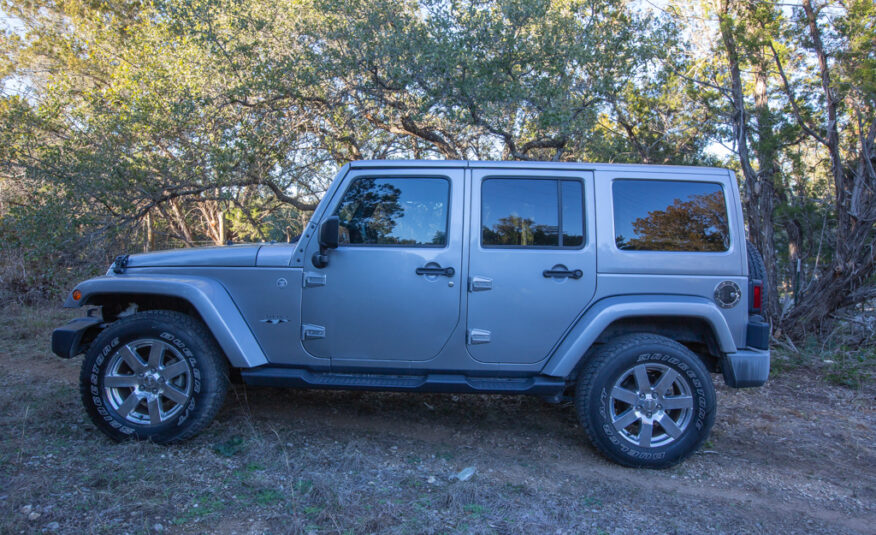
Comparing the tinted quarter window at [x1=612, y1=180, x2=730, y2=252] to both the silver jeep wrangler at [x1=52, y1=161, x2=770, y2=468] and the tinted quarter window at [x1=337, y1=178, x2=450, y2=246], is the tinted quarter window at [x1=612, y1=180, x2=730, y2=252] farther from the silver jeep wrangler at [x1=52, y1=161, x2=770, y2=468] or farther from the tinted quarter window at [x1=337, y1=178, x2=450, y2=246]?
the tinted quarter window at [x1=337, y1=178, x2=450, y2=246]

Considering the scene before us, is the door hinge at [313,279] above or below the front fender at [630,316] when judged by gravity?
above

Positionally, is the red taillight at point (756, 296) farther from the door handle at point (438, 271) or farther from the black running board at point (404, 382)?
the door handle at point (438, 271)

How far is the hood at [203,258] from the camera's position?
12.8ft

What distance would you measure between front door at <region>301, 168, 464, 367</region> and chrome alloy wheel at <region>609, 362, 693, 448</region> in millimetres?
1166

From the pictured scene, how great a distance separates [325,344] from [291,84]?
5147mm

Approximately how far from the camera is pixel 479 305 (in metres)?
3.77

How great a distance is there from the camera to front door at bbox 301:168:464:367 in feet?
12.4

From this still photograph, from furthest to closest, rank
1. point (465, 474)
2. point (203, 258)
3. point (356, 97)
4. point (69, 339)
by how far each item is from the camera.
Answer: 1. point (356, 97)
2. point (203, 258)
3. point (69, 339)
4. point (465, 474)

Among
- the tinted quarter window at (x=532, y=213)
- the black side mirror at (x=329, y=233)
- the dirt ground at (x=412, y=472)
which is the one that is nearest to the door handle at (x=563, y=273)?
the tinted quarter window at (x=532, y=213)

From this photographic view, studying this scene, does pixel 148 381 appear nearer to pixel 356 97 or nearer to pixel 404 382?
pixel 404 382

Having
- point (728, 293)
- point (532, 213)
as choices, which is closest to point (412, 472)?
point (532, 213)

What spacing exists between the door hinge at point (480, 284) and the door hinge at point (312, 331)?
1.02 meters

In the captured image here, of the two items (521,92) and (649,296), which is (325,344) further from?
(521,92)

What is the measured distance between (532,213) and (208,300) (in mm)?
2191
